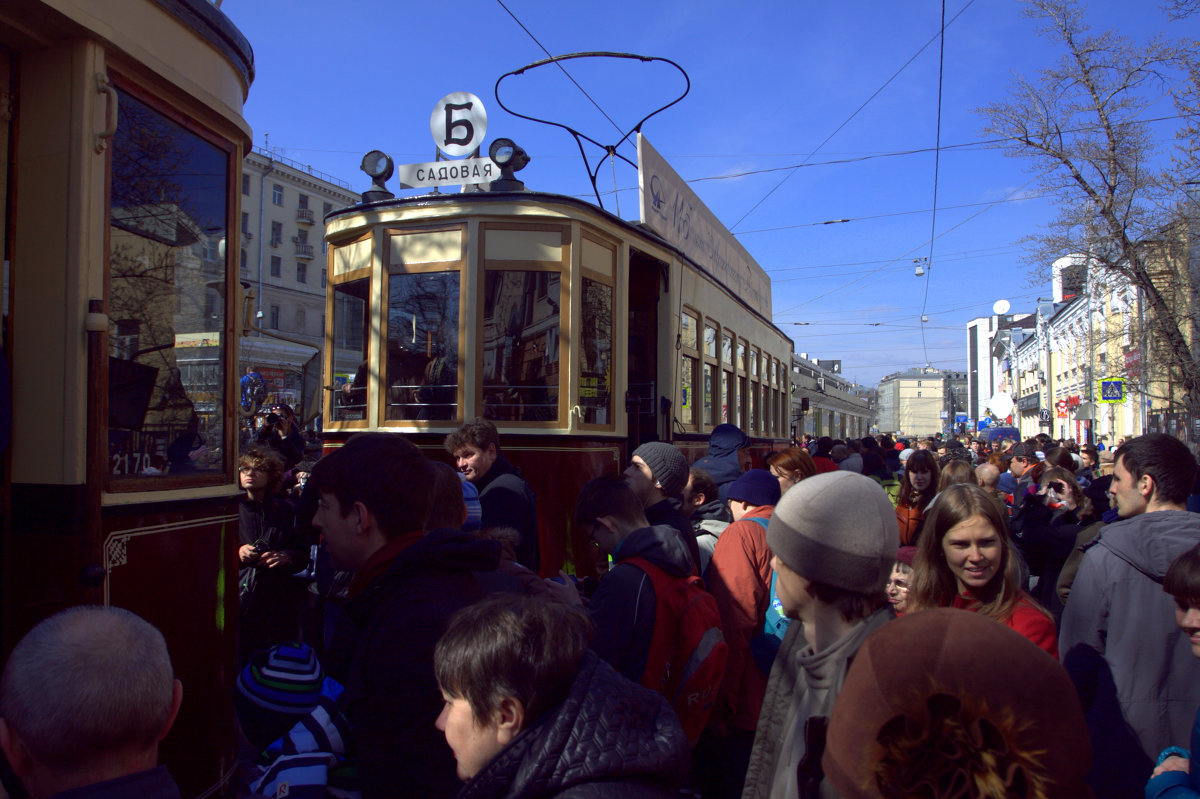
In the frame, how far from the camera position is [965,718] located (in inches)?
35.7

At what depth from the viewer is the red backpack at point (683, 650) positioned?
2.71m

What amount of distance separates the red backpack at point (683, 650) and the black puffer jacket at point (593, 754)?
4.42ft

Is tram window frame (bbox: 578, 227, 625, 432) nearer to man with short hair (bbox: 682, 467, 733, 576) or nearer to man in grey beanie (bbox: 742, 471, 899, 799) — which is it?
man with short hair (bbox: 682, 467, 733, 576)

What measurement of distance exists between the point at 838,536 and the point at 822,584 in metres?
0.11

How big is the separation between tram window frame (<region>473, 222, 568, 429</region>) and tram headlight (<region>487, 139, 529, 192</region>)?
36cm

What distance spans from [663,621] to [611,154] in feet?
23.1

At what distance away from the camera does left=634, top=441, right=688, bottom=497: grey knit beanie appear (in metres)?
3.78

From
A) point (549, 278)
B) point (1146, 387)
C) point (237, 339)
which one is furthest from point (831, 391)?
point (237, 339)

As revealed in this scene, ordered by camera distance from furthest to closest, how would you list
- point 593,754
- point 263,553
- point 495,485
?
1. point 263,553
2. point 495,485
3. point 593,754

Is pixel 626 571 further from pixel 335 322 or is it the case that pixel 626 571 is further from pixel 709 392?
pixel 709 392

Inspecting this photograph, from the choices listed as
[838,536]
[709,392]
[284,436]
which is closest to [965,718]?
[838,536]

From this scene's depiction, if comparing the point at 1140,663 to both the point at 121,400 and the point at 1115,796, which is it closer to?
the point at 1115,796

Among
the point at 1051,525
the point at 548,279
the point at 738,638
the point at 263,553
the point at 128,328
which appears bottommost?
the point at 738,638

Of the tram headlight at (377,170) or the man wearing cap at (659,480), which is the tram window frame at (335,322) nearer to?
the tram headlight at (377,170)
